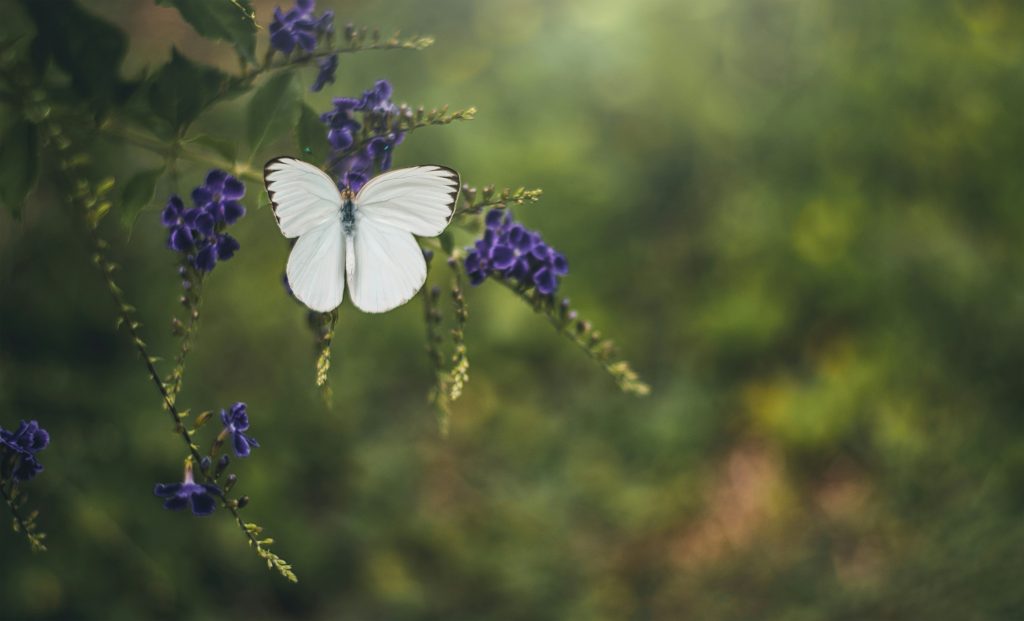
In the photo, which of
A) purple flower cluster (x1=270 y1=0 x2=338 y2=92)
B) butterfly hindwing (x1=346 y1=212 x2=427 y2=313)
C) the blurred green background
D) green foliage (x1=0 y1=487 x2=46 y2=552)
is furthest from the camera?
the blurred green background

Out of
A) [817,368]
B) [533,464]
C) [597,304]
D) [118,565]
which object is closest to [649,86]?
[597,304]

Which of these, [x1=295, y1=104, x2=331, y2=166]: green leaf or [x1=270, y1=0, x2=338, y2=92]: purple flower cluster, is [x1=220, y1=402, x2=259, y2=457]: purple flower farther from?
[x1=270, y1=0, x2=338, y2=92]: purple flower cluster

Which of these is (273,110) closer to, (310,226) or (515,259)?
(310,226)

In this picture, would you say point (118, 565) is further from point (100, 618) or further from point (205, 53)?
point (205, 53)

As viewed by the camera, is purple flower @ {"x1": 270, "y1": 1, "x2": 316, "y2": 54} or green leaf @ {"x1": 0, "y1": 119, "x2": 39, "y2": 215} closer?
green leaf @ {"x1": 0, "y1": 119, "x2": 39, "y2": 215}

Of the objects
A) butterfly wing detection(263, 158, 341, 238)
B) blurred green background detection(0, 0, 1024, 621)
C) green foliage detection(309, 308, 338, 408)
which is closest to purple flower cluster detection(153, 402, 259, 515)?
green foliage detection(309, 308, 338, 408)
